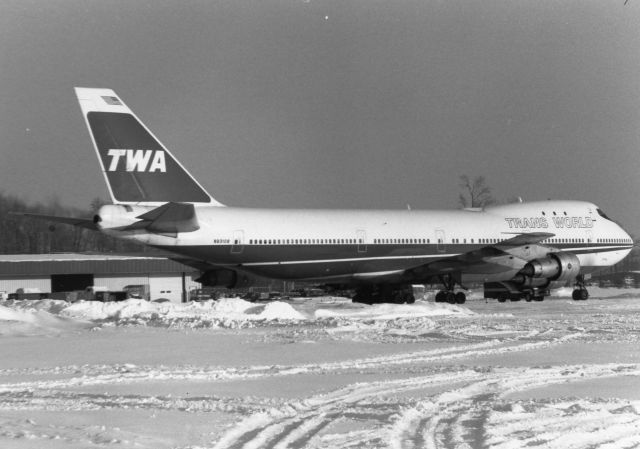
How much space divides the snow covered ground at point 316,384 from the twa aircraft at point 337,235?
5833 mm

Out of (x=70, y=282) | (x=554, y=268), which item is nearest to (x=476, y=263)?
(x=554, y=268)

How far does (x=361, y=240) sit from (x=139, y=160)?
796 centimetres

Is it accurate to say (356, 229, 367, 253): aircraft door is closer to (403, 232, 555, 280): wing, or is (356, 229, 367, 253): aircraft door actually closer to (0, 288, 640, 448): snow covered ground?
(403, 232, 555, 280): wing

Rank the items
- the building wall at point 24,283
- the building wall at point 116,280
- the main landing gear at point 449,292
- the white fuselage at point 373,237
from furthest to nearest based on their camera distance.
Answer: the building wall at point 116,280
the building wall at point 24,283
the main landing gear at point 449,292
the white fuselage at point 373,237

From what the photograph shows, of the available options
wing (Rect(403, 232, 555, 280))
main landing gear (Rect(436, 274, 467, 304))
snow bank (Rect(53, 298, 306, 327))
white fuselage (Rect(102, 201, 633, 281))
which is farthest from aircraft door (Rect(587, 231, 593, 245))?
snow bank (Rect(53, 298, 306, 327))

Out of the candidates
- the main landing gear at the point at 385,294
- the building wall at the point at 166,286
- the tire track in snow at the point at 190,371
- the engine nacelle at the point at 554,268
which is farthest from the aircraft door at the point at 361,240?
the building wall at the point at 166,286

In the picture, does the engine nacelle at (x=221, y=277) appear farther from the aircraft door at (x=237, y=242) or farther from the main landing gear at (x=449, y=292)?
the main landing gear at (x=449, y=292)

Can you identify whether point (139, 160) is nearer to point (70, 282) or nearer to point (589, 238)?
point (589, 238)

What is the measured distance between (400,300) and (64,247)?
158ft

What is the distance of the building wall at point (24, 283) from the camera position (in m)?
52.0

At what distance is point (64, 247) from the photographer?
2852 inches

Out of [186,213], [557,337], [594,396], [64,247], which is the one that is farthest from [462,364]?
[64,247]

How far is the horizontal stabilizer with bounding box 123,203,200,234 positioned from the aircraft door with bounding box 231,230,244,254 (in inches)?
48.2

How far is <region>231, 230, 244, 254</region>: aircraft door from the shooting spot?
25.5 m
